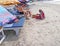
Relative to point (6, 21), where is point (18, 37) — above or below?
below

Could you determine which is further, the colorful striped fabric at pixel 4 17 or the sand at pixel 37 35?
the colorful striped fabric at pixel 4 17

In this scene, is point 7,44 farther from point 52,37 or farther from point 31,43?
point 52,37

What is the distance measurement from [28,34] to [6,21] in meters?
0.44

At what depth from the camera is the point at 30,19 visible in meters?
3.02

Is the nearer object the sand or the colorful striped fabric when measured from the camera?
the sand

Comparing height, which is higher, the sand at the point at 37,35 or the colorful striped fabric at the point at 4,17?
the colorful striped fabric at the point at 4,17

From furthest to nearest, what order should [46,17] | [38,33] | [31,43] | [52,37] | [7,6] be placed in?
[46,17] → [7,6] → [38,33] → [52,37] → [31,43]

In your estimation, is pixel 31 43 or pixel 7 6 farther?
pixel 7 6

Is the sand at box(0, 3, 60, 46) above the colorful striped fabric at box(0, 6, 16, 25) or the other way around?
the other way around

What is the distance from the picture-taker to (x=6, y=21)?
7.30ft

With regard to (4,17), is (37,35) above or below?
below

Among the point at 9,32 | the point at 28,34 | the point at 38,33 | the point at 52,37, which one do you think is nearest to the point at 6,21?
the point at 9,32

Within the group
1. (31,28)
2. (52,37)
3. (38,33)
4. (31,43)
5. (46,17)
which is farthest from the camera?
(46,17)

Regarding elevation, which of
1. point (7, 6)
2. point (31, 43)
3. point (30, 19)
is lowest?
point (31, 43)
